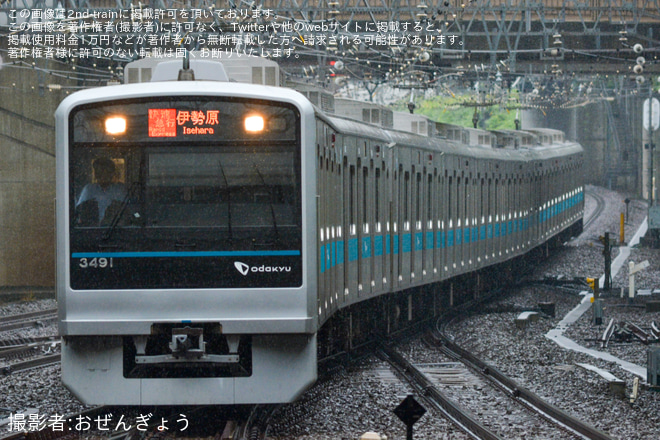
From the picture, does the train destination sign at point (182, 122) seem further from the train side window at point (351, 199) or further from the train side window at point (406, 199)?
the train side window at point (406, 199)

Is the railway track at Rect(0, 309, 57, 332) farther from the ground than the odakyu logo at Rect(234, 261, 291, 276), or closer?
closer

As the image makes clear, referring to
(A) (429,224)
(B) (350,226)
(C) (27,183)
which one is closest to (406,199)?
(A) (429,224)

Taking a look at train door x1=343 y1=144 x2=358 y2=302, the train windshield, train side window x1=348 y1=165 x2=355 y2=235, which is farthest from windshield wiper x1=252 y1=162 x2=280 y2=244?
train side window x1=348 y1=165 x2=355 y2=235

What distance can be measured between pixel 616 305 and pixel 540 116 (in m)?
50.5

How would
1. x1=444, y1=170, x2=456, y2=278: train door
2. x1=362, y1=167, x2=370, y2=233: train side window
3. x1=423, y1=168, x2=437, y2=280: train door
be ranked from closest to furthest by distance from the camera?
x1=362, y1=167, x2=370, y2=233: train side window < x1=423, y1=168, x2=437, y2=280: train door < x1=444, y1=170, x2=456, y2=278: train door

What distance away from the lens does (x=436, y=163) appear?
1952 cm

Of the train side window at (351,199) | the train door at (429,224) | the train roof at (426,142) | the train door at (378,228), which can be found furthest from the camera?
the train door at (429,224)

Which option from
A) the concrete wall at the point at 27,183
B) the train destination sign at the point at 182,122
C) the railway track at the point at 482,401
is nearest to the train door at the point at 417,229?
the railway track at the point at 482,401

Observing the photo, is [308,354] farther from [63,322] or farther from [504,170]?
[504,170]

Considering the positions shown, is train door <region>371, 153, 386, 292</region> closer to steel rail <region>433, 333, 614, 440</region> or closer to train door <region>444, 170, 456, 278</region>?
steel rail <region>433, 333, 614, 440</region>

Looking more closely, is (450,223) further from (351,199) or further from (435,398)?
(435,398)

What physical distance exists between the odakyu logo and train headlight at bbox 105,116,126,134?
4.46 ft

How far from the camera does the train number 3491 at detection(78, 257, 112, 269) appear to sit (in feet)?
31.8

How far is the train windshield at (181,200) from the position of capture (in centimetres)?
970
